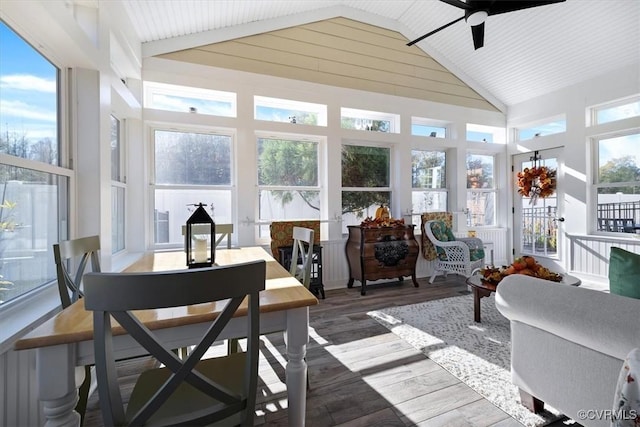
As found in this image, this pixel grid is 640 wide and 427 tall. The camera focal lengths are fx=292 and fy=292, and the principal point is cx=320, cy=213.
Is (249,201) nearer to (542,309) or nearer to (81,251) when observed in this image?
(81,251)

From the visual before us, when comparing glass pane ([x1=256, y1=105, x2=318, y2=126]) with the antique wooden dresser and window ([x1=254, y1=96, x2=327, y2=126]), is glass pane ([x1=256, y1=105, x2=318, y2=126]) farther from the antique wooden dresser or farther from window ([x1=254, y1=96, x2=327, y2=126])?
the antique wooden dresser

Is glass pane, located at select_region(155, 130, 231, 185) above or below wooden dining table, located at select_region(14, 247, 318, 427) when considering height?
above

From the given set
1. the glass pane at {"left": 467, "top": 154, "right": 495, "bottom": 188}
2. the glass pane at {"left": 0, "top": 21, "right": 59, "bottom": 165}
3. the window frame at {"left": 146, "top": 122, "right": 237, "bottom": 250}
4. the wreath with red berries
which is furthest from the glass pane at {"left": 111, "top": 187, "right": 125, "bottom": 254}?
the wreath with red berries

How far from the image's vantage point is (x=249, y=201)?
12.4ft

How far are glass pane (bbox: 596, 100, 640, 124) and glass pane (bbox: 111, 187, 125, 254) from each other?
644 cm

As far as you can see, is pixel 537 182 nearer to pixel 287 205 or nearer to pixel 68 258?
pixel 287 205

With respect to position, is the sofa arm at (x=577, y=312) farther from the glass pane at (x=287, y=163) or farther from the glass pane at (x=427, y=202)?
the glass pane at (x=427, y=202)

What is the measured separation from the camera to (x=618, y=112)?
4121 mm

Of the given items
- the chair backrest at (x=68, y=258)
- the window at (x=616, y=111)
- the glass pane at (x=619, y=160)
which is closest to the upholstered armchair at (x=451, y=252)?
the glass pane at (x=619, y=160)

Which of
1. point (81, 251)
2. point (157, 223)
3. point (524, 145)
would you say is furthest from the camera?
point (524, 145)

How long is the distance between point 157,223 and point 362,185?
289cm

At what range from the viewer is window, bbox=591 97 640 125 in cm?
397


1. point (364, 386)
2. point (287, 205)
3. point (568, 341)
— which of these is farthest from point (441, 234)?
point (568, 341)

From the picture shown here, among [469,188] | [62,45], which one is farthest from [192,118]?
[469,188]
